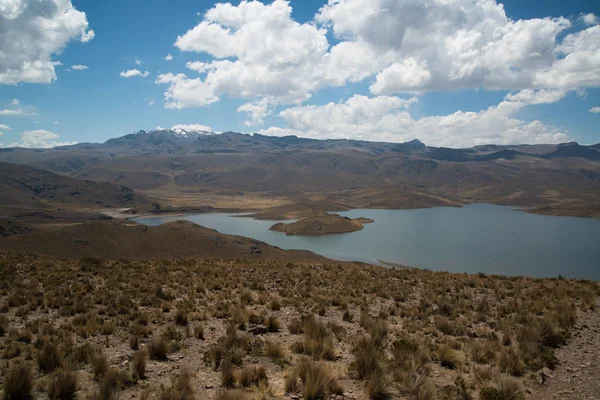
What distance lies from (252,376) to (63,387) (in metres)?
2.80

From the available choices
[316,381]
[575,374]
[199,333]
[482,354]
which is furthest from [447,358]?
[199,333]

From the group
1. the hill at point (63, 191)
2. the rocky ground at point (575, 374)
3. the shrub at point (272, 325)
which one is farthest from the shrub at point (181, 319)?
the hill at point (63, 191)

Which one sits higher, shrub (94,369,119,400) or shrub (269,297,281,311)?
shrub (94,369,119,400)

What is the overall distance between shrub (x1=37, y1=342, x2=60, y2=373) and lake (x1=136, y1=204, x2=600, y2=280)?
52.6 meters

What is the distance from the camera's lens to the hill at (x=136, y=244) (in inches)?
1613

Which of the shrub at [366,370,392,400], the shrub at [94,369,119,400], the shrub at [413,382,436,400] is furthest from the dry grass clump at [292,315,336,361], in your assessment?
the shrub at [94,369,119,400]

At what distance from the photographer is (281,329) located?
9281 mm

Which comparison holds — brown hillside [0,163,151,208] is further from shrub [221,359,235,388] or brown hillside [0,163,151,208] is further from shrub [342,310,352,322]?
shrub [221,359,235,388]

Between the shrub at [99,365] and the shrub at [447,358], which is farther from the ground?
the shrub at [99,365]

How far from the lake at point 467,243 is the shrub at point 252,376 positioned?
167 ft

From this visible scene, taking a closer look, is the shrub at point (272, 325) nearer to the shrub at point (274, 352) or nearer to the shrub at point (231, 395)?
the shrub at point (274, 352)

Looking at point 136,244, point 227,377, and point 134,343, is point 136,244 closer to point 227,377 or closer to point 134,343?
point 134,343

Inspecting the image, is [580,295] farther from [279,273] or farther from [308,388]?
[308,388]

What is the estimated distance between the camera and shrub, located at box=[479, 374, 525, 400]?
5618 mm
